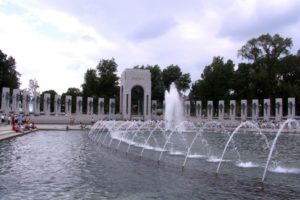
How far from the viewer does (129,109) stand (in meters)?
63.9

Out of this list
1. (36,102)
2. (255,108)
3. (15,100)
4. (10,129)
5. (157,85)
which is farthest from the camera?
(157,85)

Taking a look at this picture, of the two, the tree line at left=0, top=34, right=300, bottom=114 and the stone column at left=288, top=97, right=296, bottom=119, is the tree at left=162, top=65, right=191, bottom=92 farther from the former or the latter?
the stone column at left=288, top=97, right=296, bottom=119

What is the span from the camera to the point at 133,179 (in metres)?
11.1

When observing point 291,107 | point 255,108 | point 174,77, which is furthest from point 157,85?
point 291,107

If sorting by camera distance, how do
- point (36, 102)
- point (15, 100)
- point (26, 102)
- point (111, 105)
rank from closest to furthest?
point (15, 100), point (26, 102), point (36, 102), point (111, 105)

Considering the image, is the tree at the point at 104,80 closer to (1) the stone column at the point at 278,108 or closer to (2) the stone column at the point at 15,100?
(2) the stone column at the point at 15,100

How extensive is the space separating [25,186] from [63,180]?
1.12 m

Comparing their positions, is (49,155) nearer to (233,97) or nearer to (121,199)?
(121,199)

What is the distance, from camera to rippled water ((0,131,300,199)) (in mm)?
9242

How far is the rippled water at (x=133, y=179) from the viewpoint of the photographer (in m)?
9.24

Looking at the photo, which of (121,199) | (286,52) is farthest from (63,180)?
(286,52)

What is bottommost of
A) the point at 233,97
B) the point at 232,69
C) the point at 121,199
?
the point at 121,199

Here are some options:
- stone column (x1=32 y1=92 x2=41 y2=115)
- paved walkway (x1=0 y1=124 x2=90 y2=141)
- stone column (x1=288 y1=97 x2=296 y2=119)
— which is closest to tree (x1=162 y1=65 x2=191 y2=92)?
stone column (x1=288 y1=97 x2=296 y2=119)

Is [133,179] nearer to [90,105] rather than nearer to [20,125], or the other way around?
[20,125]
